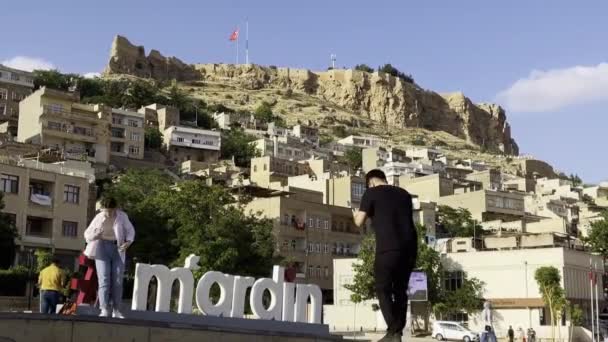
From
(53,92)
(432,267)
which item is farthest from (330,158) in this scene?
(432,267)

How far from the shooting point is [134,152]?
353 feet

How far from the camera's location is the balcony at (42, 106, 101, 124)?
94750mm

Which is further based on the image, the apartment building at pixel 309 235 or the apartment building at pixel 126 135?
the apartment building at pixel 126 135

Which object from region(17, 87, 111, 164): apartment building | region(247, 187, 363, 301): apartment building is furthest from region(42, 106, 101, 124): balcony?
region(247, 187, 363, 301): apartment building

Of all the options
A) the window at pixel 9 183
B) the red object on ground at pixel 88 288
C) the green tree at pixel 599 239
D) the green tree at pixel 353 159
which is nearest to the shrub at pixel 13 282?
the window at pixel 9 183

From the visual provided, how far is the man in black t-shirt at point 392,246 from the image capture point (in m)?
8.50

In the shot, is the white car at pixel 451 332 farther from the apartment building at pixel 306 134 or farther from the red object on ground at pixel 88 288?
the apartment building at pixel 306 134

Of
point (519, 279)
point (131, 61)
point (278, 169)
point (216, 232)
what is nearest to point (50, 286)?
point (216, 232)

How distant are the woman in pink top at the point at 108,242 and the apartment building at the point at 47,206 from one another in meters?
41.8

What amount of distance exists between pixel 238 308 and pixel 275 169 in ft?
292

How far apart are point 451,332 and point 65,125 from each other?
6096 cm

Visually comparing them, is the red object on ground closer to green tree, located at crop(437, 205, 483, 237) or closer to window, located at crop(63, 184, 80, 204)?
window, located at crop(63, 184, 80, 204)

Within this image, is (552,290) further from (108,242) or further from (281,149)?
(281,149)

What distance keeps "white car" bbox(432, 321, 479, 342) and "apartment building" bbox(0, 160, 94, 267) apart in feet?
79.7
